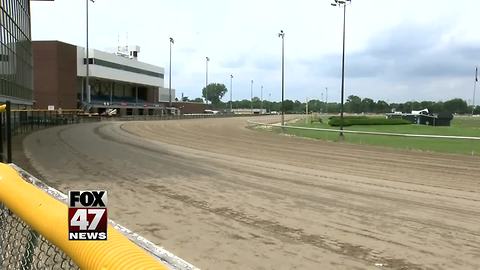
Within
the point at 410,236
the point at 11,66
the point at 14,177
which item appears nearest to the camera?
the point at 14,177

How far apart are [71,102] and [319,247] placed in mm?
91852

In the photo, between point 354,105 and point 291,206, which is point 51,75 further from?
point 354,105

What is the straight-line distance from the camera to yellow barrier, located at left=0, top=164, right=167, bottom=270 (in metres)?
1.66

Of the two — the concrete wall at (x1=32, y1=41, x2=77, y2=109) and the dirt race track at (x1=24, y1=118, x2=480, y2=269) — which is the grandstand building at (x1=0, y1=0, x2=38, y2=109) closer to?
the dirt race track at (x1=24, y1=118, x2=480, y2=269)

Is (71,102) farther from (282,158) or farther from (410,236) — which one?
(410,236)

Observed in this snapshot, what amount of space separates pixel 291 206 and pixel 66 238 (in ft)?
26.0

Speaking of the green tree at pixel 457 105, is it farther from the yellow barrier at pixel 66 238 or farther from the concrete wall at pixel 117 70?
the yellow barrier at pixel 66 238

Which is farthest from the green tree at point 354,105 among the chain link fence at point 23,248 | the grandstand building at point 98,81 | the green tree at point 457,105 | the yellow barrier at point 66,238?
the yellow barrier at point 66,238

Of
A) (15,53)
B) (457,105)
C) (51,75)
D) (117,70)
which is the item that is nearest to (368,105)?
(457,105)

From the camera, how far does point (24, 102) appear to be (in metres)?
39.3

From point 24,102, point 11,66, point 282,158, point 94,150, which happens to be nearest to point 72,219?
point 282,158

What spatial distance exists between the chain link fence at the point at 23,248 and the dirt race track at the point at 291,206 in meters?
2.51

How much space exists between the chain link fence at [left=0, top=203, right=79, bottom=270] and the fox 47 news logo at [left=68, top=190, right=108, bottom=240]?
84 centimetres

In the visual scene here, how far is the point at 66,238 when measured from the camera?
1.98 meters
